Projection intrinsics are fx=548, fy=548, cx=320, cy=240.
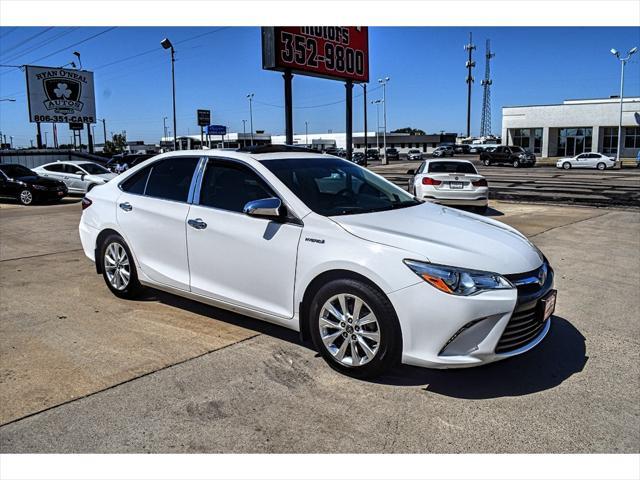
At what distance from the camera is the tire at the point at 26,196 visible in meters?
17.0

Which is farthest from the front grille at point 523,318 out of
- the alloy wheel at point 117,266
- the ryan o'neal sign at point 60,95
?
the ryan o'neal sign at point 60,95

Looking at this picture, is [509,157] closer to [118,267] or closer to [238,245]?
[118,267]

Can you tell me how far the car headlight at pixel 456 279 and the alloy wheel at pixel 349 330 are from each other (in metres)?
0.44

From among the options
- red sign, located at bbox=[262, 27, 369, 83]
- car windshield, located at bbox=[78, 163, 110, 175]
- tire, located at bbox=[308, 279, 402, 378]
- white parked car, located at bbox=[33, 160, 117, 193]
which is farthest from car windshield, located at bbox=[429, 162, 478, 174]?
car windshield, located at bbox=[78, 163, 110, 175]

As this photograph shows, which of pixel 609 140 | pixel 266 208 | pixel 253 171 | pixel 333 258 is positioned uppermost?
pixel 609 140

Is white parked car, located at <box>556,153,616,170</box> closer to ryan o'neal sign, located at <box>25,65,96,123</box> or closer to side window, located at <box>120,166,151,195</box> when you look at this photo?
ryan o'neal sign, located at <box>25,65,96,123</box>

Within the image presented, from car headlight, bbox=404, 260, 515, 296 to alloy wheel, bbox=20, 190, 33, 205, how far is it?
16519 millimetres

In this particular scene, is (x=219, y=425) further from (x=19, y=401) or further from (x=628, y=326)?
(x=628, y=326)

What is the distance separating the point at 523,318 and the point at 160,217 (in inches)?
127

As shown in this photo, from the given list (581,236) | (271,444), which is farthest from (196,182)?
(581,236)

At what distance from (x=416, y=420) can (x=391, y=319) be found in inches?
24.9

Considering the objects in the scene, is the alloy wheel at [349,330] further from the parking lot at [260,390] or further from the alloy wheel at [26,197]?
the alloy wheel at [26,197]

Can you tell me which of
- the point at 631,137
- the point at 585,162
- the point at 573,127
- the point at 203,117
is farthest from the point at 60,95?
the point at 631,137

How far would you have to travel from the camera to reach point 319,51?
51.3 feet
